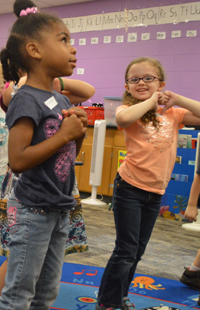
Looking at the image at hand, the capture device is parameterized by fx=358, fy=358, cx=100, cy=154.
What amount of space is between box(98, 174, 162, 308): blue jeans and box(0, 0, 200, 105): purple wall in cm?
336

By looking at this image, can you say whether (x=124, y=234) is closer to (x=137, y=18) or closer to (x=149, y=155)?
(x=149, y=155)

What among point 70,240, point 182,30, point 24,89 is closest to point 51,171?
point 24,89

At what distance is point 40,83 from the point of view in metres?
0.95

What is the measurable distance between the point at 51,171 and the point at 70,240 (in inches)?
28.5

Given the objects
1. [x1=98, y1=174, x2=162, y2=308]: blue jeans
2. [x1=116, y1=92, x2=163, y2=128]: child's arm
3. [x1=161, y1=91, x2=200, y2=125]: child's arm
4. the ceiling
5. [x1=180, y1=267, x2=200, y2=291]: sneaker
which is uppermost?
the ceiling

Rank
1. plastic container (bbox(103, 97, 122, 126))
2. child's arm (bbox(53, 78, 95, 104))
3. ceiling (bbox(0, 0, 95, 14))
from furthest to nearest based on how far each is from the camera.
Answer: ceiling (bbox(0, 0, 95, 14)) → plastic container (bbox(103, 97, 122, 126)) → child's arm (bbox(53, 78, 95, 104))

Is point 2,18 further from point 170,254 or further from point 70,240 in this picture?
point 70,240

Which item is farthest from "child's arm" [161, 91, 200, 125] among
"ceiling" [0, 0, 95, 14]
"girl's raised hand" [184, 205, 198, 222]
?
"ceiling" [0, 0, 95, 14]

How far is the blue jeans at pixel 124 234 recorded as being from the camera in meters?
1.36

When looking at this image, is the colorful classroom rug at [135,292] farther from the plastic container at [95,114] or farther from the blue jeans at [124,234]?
the plastic container at [95,114]

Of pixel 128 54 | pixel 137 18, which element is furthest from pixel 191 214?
pixel 137 18

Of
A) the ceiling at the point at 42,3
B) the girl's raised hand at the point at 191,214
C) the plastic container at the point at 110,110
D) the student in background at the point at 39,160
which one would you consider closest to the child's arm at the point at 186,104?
the girl's raised hand at the point at 191,214

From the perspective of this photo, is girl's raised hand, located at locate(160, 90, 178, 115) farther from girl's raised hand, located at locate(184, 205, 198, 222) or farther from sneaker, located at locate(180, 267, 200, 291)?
sneaker, located at locate(180, 267, 200, 291)

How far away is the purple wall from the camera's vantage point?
4555mm
